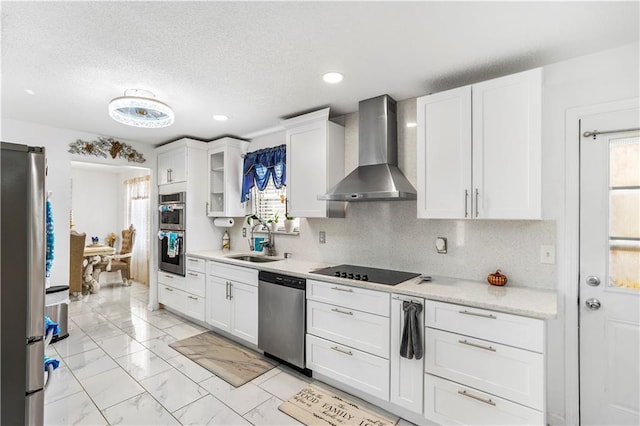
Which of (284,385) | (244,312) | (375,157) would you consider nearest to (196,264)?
(244,312)

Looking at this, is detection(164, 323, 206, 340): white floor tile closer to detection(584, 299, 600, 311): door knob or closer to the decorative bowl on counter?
the decorative bowl on counter

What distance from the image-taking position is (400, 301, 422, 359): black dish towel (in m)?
2.03

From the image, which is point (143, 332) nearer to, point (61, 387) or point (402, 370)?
point (61, 387)

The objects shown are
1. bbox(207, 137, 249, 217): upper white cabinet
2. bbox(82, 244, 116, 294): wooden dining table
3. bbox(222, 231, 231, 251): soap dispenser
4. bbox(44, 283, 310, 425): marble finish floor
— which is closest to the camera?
bbox(44, 283, 310, 425): marble finish floor

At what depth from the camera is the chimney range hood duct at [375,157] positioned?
251cm

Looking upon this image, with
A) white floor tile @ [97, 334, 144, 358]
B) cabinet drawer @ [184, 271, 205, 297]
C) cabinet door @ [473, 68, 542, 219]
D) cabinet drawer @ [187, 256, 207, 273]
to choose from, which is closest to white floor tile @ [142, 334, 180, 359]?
white floor tile @ [97, 334, 144, 358]

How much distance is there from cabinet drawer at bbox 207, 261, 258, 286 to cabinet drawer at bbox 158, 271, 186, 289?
67cm

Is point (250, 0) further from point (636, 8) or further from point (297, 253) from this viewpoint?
point (297, 253)

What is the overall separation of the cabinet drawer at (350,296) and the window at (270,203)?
137 centimetres

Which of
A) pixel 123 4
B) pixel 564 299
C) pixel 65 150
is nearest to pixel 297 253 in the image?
pixel 564 299

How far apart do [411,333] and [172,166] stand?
12.6ft

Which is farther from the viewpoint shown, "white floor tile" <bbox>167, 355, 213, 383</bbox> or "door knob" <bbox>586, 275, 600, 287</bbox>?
"white floor tile" <bbox>167, 355, 213, 383</bbox>

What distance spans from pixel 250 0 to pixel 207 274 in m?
3.05

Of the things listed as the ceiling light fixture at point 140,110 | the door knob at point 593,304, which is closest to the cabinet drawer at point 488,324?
the door knob at point 593,304
